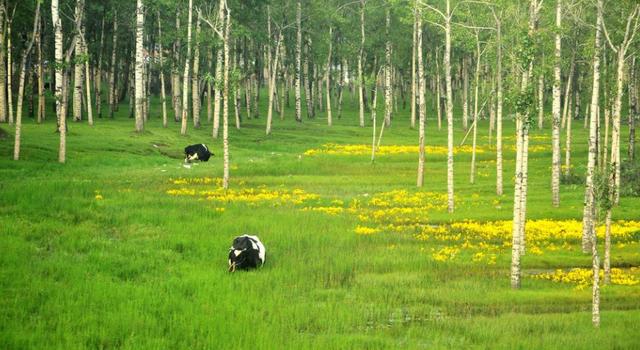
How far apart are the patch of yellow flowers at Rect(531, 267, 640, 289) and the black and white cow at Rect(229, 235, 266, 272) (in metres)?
9.36

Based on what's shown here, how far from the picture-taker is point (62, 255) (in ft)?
76.9

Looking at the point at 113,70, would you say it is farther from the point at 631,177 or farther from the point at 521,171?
the point at 521,171

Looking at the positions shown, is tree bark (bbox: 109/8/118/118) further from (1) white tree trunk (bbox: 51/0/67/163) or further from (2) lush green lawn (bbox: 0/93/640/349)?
(2) lush green lawn (bbox: 0/93/640/349)

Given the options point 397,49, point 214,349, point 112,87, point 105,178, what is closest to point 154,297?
point 214,349

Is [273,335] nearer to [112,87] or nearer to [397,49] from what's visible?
[112,87]

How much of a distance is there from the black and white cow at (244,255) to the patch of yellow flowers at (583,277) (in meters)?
9.36

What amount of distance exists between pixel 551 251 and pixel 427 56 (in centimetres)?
6979

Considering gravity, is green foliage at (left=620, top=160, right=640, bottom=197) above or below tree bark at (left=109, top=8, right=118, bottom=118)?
below

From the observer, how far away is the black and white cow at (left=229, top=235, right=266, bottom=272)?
23219 mm

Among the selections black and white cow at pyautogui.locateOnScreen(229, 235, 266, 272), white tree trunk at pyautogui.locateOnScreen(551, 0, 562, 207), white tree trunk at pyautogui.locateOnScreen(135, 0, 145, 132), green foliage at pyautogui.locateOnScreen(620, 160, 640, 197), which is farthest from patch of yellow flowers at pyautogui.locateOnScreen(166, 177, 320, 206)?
green foliage at pyautogui.locateOnScreen(620, 160, 640, 197)

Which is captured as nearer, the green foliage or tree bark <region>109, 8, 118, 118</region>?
the green foliage

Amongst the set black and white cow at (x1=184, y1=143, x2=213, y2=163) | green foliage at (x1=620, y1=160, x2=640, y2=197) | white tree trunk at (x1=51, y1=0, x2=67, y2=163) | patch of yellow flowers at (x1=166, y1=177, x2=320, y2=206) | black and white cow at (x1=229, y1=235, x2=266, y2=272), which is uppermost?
white tree trunk at (x1=51, y1=0, x2=67, y2=163)

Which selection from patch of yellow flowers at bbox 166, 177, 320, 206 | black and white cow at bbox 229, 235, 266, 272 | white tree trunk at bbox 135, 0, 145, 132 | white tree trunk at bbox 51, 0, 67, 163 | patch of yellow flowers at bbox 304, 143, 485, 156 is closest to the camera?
black and white cow at bbox 229, 235, 266, 272

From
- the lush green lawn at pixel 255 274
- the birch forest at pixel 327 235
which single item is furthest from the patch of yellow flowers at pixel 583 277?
the lush green lawn at pixel 255 274
